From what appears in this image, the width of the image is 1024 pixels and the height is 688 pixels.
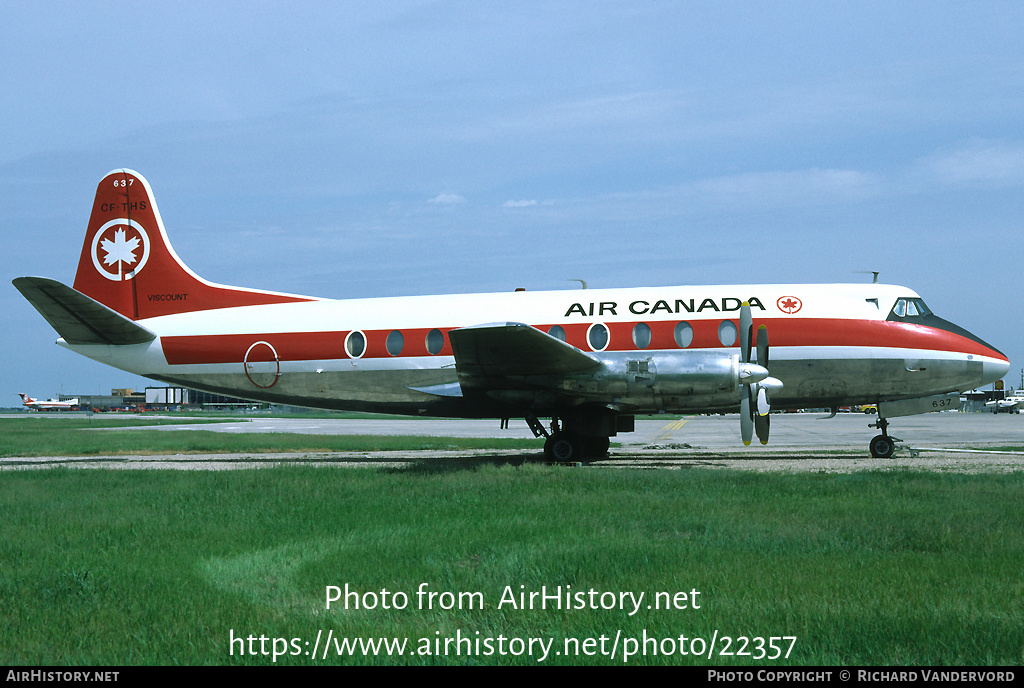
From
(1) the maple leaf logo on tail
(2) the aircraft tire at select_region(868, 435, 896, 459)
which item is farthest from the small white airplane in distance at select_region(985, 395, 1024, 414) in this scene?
(1) the maple leaf logo on tail

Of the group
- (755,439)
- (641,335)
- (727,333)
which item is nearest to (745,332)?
(727,333)

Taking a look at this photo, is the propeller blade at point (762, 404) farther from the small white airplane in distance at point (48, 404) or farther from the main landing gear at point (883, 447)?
the small white airplane in distance at point (48, 404)

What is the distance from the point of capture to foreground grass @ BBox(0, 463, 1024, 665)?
5.12 metres

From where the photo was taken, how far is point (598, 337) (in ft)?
59.4

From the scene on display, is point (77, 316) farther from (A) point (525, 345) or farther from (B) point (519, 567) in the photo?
(B) point (519, 567)

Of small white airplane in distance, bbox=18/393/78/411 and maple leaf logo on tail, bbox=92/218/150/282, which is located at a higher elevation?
maple leaf logo on tail, bbox=92/218/150/282

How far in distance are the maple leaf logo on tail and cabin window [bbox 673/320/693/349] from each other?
15062 millimetres

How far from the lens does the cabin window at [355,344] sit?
19453 millimetres

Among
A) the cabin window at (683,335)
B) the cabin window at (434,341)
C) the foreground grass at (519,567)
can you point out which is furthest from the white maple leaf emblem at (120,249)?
the cabin window at (683,335)

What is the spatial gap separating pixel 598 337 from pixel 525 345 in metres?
3.08

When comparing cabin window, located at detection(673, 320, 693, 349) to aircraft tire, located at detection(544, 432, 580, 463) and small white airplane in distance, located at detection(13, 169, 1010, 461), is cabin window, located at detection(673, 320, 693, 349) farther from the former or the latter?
aircraft tire, located at detection(544, 432, 580, 463)

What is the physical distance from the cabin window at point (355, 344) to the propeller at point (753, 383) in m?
9.40

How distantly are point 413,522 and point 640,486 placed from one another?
449cm

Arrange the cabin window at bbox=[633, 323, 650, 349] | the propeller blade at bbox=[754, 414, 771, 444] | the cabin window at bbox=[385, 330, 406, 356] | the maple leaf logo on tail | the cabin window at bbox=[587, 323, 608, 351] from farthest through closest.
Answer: the maple leaf logo on tail, the cabin window at bbox=[385, 330, 406, 356], the cabin window at bbox=[587, 323, 608, 351], the cabin window at bbox=[633, 323, 650, 349], the propeller blade at bbox=[754, 414, 771, 444]
